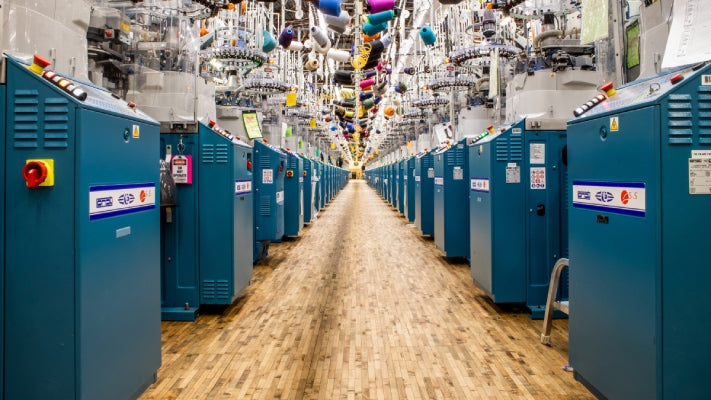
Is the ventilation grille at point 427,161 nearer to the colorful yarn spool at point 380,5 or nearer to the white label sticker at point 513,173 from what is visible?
the colorful yarn spool at point 380,5

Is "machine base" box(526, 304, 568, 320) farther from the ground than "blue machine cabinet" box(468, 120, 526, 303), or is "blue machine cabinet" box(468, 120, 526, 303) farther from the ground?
"blue machine cabinet" box(468, 120, 526, 303)

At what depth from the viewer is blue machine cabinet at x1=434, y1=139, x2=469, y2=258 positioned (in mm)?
5797

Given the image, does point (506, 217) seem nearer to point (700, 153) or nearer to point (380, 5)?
point (700, 153)

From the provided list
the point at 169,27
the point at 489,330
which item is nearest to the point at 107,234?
the point at 169,27

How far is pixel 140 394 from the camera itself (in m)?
2.29

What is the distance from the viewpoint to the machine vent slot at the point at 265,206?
5.86 metres

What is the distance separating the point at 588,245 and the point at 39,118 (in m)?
2.45

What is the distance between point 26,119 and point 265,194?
14.2ft

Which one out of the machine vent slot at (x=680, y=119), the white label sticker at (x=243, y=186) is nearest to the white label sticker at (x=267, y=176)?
the white label sticker at (x=243, y=186)

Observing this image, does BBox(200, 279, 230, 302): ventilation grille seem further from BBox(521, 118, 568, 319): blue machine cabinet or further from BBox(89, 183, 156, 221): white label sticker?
BBox(521, 118, 568, 319): blue machine cabinet

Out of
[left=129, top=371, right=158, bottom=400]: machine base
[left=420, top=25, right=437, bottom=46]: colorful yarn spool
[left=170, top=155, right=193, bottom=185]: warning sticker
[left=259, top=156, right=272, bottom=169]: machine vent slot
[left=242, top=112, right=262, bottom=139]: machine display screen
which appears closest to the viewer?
[left=129, top=371, right=158, bottom=400]: machine base

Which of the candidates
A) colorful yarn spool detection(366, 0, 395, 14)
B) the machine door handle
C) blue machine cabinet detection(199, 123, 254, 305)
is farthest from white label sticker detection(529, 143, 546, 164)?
colorful yarn spool detection(366, 0, 395, 14)

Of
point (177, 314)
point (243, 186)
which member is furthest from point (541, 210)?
point (177, 314)

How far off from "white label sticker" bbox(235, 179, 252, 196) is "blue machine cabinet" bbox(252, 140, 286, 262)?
141 centimetres
